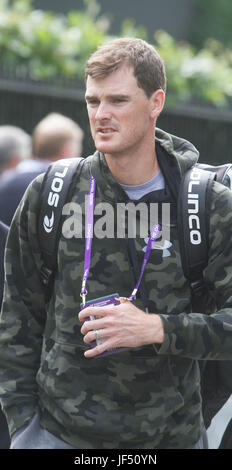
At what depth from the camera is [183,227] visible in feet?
10.5

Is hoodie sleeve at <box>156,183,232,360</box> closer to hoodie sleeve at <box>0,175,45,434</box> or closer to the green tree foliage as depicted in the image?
hoodie sleeve at <box>0,175,45,434</box>

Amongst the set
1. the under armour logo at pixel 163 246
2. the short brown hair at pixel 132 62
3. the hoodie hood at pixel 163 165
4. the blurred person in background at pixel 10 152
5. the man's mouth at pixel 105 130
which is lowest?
the blurred person in background at pixel 10 152

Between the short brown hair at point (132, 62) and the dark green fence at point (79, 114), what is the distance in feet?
23.5

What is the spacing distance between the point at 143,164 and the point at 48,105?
299 inches

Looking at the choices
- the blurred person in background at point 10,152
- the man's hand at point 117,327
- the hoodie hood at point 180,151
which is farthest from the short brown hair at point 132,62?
the blurred person in background at point 10,152

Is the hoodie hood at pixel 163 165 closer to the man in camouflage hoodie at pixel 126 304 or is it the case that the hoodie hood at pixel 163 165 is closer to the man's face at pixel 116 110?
the man in camouflage hoodie at pixel 126 304

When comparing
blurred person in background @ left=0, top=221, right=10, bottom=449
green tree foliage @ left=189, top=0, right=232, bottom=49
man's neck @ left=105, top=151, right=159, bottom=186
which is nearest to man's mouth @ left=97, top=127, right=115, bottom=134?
man's neck @ left=105, top=151, right=159, bottom=186

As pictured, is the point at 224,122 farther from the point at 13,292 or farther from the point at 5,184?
the point at 13,292

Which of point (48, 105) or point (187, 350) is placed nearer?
point (187, 350)

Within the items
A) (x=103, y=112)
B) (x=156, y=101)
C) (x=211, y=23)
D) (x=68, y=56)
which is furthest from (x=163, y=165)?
(x=211, y=23)

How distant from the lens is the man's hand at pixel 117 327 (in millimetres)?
3002

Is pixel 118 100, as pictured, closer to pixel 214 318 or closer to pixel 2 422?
pixel 214 318

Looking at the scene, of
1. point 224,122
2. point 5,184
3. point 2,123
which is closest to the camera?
point 5,184
